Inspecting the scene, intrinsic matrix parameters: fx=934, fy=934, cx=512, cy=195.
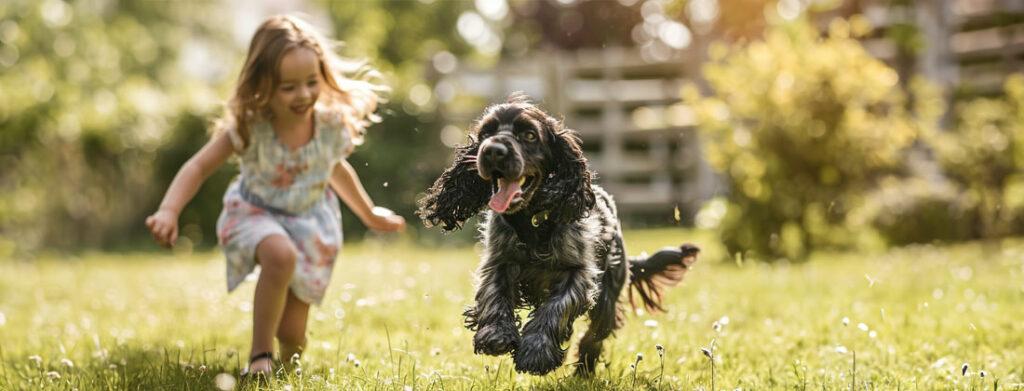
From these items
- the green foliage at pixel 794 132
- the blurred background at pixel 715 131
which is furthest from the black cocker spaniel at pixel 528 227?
the green foliage at pixel 794 132

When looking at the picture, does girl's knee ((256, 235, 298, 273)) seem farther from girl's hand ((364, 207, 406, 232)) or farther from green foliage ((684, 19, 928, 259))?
green foliage ((684, 19, 928, 259))

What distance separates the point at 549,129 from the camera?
322 cm

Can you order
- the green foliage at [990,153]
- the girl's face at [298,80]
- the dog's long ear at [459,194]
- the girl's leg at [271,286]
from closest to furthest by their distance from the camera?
the dog's long ear at [459,194], the girl's leg at [271,286], the girl's face at [298,80], the green foliage at [990,153]

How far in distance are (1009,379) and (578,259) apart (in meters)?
1.86

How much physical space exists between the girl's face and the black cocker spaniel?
3.19 ft

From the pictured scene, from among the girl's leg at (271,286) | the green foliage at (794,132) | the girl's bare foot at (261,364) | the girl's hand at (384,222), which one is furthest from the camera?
the green foliage at (794,132)

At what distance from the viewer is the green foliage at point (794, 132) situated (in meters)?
10.0

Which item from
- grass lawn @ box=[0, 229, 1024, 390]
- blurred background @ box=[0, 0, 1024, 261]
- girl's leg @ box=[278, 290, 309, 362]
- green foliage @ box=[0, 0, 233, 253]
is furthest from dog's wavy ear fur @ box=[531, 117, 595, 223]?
green foliage @ box=[0, 0, 233, 253]

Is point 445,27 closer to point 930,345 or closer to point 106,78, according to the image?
point 106,78

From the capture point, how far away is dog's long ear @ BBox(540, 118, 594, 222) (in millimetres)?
3135

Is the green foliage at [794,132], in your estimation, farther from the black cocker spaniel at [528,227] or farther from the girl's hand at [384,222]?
the black cocker spaniel at [528,227]

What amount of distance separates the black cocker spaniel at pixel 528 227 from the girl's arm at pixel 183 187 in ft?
3.26

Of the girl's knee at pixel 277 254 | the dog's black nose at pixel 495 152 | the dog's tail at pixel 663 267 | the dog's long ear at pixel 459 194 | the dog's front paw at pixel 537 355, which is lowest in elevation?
the dog's front paw at pixel 537 355

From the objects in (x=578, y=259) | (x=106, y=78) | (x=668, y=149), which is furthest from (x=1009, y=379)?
(x=106, y=78)
